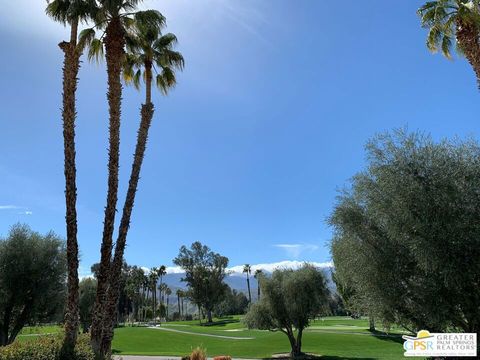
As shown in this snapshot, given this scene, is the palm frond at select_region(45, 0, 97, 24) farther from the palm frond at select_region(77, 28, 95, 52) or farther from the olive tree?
the olive tree

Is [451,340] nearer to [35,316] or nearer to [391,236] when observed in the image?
[391,236]

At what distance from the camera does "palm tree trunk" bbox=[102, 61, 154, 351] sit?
50.0ft

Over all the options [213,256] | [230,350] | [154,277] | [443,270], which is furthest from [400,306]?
[154,277]

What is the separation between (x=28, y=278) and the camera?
22547 mm

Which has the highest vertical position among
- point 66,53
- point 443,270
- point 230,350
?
point 66,53

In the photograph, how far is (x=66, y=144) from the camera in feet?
48.3

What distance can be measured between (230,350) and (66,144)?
36.3 meters

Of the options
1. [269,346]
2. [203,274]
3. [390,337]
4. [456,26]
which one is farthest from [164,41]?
[203,274]

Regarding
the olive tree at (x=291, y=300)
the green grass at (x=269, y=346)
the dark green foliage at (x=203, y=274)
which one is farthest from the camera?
the dark green foliage at (x=203, y=274)

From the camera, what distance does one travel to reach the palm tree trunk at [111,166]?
47.7 feet

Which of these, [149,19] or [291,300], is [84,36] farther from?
[291,300]

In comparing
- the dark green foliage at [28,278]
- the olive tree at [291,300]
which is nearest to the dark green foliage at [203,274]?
the olive tree at [291,300]

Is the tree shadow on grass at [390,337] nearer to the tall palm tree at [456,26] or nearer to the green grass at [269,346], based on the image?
the green grass at [269,346]

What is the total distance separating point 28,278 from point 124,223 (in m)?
9.70
